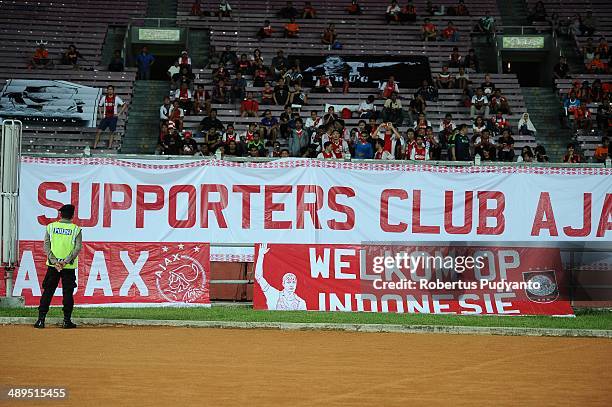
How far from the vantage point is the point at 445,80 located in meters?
33.4

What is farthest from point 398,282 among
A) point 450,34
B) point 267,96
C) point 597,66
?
point 450,34

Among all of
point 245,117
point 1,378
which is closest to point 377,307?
point 1,378

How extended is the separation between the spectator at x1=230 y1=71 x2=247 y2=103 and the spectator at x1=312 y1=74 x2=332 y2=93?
2634 millimetres

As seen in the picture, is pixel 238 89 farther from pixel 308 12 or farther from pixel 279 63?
pixel 308 12

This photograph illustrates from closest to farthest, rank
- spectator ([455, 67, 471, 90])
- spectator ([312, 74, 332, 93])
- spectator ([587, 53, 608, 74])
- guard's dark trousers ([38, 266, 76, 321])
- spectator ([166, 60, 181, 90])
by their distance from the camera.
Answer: guard's dark trousers ([38, 266, 76, 321]), spectator ([166, 60, 181, 90]), spectator ([312, 74, 332, 93]), spectator ([455, 67, 471, 90]), spectator ([587, 53, 608, 74])

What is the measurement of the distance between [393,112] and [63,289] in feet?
49.5

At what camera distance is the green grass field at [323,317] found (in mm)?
17891

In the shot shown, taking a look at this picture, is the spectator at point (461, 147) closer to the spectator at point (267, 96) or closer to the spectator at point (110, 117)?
the spectator at point (267, 96)

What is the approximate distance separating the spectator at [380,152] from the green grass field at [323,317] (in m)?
6.64

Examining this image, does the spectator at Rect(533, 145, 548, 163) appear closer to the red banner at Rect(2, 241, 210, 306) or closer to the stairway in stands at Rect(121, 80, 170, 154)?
the red banner at Rect(2, 241, 210, 306)

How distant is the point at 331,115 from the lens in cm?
2789

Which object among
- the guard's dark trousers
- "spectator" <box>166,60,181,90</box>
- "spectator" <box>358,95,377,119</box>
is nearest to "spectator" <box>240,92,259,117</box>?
"spectator" <box>166,60,181,90</box>

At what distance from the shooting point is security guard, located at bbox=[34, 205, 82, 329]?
16781 mm

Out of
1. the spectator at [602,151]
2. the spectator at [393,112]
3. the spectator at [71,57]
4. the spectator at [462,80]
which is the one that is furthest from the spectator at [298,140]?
the spectator at [71,57]
